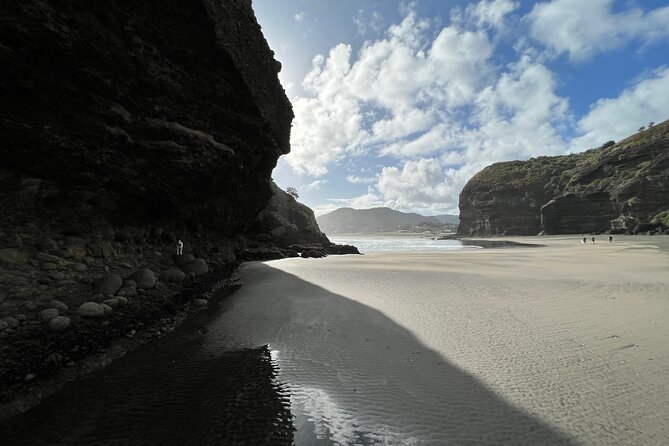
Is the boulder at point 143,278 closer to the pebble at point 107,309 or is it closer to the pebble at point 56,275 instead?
the pebble at point 56,275

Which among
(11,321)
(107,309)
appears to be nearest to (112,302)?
(107,309)

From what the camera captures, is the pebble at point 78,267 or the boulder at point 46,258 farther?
the pebble at point 78,267

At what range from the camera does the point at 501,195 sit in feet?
332

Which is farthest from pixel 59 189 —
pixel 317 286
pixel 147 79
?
pixel 317 286

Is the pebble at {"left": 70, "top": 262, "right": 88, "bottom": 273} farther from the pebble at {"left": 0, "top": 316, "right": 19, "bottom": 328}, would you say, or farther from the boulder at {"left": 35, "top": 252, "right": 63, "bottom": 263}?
the pebble at {"left": 0, "top": 316, "right": 19, "bottom": 328}

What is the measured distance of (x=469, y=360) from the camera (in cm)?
519

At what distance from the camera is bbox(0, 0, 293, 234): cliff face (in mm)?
6902

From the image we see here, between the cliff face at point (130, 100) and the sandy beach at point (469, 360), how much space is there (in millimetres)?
5639

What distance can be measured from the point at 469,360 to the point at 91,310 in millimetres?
7670

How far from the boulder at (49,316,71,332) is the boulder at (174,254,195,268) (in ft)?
23.7

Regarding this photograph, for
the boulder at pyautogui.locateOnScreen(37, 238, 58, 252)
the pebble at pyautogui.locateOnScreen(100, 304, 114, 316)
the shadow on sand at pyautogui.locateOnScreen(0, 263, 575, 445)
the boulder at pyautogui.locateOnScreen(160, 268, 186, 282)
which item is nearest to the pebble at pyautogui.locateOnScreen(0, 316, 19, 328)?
the pebble at pyautogui.locateOnScreen(100, 304, 114, 316)

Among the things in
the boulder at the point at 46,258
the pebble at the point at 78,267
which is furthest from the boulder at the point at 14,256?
the pebble at the point at 78,267

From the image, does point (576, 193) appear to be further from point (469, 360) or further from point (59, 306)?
point (59, 306)

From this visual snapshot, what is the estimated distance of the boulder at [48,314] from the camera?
593 centimetres
